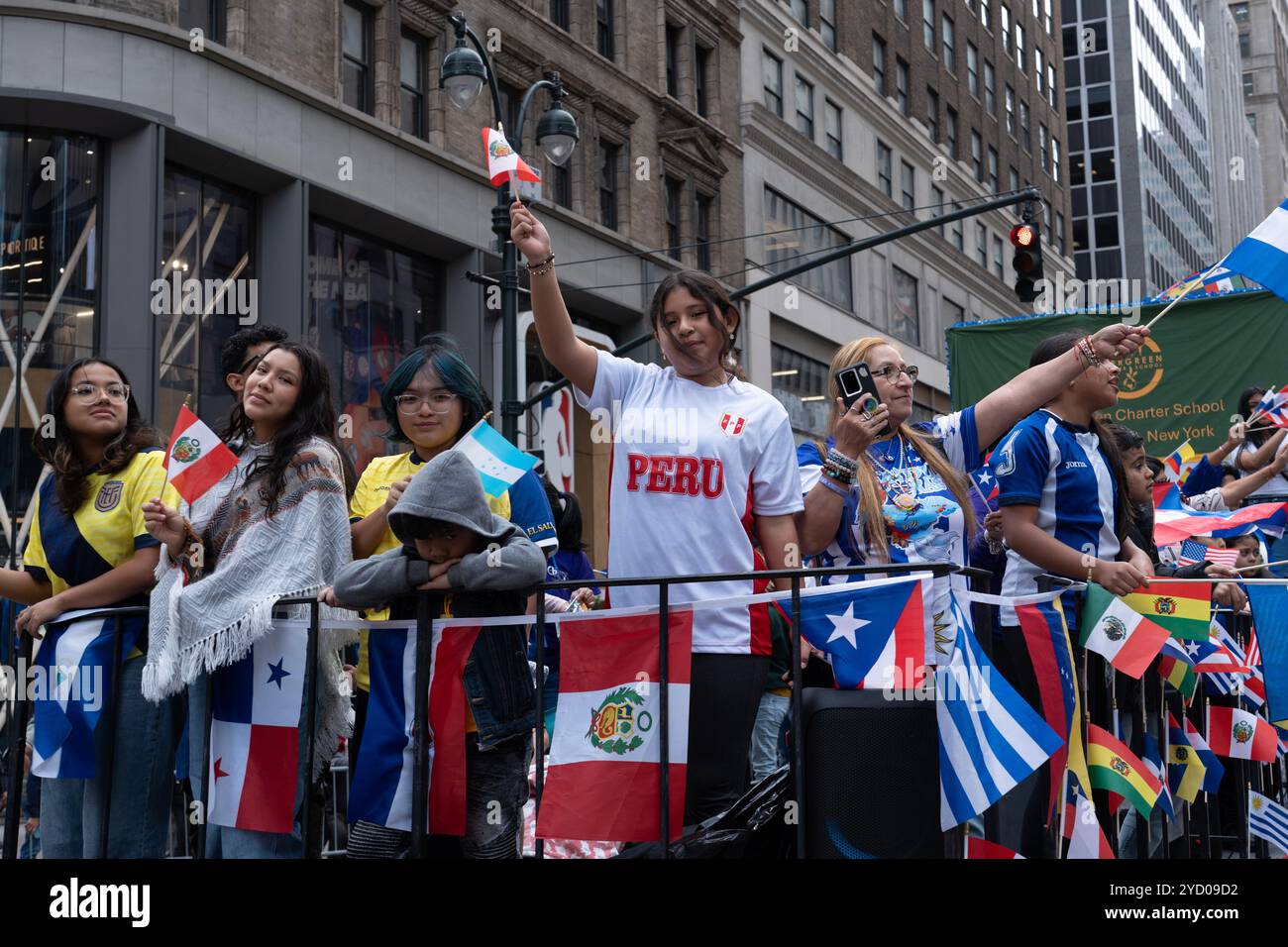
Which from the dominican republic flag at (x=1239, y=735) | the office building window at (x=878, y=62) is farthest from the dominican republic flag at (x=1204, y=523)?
the office building window at (x=878, y=62)

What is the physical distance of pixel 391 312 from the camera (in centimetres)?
2194

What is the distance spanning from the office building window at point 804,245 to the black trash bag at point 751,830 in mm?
28686

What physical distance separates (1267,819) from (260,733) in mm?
3828

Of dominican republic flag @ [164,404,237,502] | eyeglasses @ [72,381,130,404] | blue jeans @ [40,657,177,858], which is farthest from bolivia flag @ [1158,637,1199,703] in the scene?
eyeglasses @ [72,381,130,404]

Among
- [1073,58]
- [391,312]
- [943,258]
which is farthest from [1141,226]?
[391,312]

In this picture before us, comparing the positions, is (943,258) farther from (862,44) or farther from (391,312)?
(391,312)

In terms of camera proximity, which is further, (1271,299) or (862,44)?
(862,44)

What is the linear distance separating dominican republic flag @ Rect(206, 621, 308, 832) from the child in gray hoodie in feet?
1.13

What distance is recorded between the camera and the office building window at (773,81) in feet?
109

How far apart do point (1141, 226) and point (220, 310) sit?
226 ft

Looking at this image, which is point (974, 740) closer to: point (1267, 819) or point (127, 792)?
point (1267, 819)

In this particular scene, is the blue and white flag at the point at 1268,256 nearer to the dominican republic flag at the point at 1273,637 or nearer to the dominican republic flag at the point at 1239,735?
the dominican republic flag at the point at 1273,637

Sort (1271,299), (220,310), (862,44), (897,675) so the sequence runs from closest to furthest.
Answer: (897,675) < (1271,299) < (220,310) < (862,44)

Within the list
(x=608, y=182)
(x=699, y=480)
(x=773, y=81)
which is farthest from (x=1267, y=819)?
(x=773, y=81)
